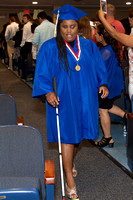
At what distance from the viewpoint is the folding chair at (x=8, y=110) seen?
3.30 metres

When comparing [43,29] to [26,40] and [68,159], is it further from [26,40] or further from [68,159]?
[68,159]

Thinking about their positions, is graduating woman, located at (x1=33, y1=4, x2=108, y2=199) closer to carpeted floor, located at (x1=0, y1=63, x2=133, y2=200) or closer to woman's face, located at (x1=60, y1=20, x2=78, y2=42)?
woman's face, located at (x1=60, y1=20, x2=78, y2=42)

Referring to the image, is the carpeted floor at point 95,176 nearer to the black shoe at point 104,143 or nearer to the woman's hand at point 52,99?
the black shoe at point 104,143

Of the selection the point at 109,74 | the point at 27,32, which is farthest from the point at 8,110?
the point at 27,32

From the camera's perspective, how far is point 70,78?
2.87 metres

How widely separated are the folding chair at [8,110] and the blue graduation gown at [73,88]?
49 cm

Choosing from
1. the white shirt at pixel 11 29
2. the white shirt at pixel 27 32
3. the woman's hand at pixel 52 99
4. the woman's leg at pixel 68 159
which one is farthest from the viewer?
the white shirt at pixel 11 29

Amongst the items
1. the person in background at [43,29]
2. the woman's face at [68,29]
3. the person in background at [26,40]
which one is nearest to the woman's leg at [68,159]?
the woman's face at [68,29]

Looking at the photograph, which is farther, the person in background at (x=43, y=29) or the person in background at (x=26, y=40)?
the person in background at (x=26, y=40)

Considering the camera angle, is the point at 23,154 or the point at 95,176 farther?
the point at 95,176

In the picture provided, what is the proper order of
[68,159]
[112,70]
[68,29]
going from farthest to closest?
[112,70]
[68,159]
[68,29]

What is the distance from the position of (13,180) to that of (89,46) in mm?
1609

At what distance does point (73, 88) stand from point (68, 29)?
0.50 meters

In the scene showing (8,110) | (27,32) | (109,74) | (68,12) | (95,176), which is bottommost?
(95,176)
